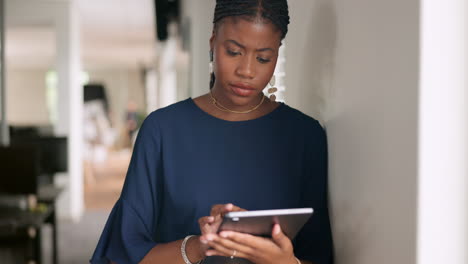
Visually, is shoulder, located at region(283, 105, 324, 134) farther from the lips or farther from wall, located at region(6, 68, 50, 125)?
wall, located at region(6, 68, 50, 125)

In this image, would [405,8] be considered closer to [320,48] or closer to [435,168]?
[435,168]

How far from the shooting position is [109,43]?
32.5 feet

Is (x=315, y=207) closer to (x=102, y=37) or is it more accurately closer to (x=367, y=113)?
(x=367, y=113)

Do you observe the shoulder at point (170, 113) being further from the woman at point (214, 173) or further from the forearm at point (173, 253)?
the forearm at point (173, 253)

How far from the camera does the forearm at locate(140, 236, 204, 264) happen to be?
2.90 feet

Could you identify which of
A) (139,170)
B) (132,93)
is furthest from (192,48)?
(132,93)

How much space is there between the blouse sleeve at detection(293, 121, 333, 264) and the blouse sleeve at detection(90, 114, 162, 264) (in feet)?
0.91

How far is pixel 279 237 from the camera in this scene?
0.77 meters

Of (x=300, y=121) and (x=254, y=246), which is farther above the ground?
(x=300, y=121)

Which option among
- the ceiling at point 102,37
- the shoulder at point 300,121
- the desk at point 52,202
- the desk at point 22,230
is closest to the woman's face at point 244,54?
the shoulder at point 300,121

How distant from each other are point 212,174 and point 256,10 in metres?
0.30

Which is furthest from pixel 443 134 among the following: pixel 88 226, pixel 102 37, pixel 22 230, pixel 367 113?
pixel 102 37

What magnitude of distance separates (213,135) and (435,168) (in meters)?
0.42

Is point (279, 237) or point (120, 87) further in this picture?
point (120, 87)
